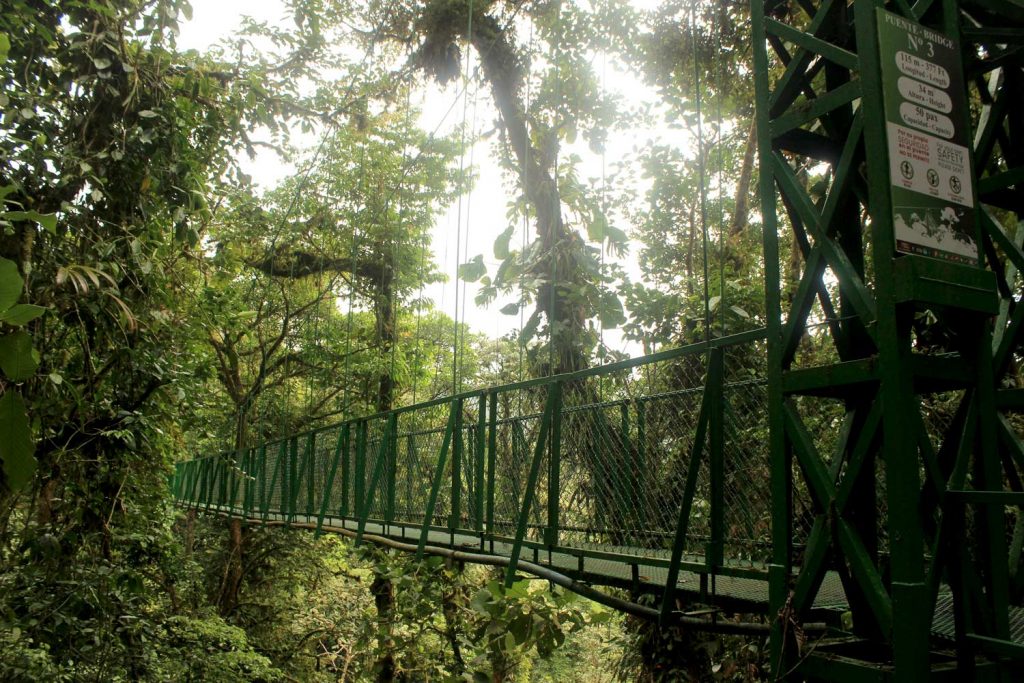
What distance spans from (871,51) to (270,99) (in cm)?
389

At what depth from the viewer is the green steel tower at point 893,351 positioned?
165 centimetres

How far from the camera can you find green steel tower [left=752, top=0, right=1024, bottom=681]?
1651mm

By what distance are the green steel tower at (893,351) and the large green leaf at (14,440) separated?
1.52 metres

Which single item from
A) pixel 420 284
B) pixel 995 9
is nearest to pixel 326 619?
pixel 420 284

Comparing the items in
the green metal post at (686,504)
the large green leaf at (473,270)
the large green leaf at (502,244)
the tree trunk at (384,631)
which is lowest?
the tree trunk at (384,631)

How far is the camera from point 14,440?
0.60 metres

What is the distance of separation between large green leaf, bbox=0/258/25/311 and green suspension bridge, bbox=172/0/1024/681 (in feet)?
5.10

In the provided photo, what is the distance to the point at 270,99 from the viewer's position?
484 cm

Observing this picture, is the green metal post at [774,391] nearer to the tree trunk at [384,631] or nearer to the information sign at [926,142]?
the information sign at [926,142]

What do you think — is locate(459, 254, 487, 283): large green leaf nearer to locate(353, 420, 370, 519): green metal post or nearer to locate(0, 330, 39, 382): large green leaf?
locate(353, 420, 370, 519): green metal post

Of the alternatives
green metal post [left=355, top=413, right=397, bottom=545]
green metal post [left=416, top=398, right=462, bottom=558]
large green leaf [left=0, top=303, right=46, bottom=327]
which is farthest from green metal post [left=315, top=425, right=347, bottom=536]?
large green leaf [left=0, top=303, right=46, bottom=327]

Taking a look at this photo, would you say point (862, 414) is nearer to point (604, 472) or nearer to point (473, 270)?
point (604, 472)

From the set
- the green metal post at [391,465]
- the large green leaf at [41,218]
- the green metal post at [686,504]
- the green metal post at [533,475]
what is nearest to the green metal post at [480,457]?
the green metal post at [533,475]

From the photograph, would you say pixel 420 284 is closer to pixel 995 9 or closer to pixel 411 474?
pixel 411 474
